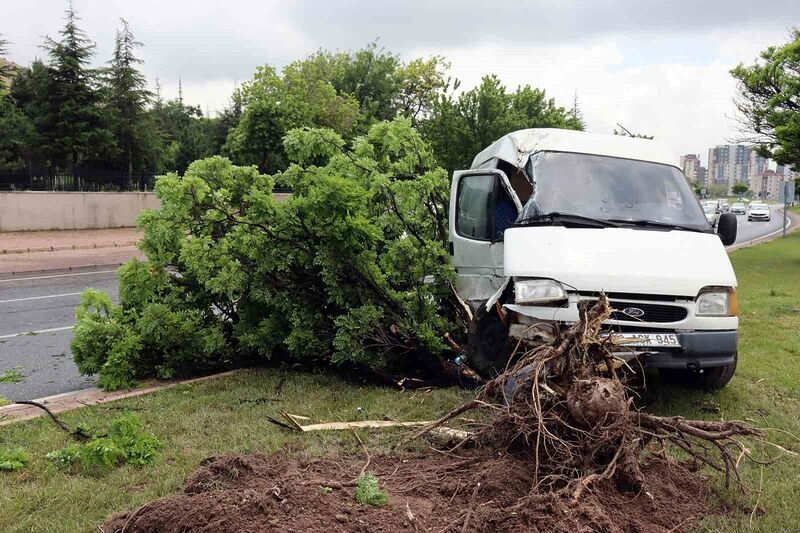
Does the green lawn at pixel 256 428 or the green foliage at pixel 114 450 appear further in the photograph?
the green foliage at pixel 114 450

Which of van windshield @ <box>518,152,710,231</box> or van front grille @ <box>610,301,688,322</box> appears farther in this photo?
van windshield @ <box>518,152,710,231</box>

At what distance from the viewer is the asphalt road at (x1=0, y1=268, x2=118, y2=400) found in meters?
6.86

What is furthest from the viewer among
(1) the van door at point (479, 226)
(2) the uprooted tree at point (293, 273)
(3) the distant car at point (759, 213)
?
(3) the distant car at point (759, 213)

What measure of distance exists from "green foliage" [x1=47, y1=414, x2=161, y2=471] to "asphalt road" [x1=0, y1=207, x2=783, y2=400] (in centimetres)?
227

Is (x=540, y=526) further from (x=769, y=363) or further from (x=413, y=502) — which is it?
(x=769, y=363)

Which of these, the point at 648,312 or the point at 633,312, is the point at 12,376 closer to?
the point at 633,312

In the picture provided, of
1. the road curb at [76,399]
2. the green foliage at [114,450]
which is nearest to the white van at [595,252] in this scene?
the green foliage at [114,450]

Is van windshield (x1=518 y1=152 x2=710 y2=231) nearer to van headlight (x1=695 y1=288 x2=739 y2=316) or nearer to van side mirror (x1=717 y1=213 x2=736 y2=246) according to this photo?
van side mirror (x1=717 y1=213 x2=736 y2=246)

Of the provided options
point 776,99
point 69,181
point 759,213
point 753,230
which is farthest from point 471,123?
point 759,213

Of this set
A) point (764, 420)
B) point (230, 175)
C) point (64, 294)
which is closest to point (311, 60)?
point (64, 294)

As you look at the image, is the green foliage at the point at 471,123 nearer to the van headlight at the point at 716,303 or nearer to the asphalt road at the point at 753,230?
the van headlight at the point at 716,303

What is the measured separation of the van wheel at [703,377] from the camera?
19.6ft

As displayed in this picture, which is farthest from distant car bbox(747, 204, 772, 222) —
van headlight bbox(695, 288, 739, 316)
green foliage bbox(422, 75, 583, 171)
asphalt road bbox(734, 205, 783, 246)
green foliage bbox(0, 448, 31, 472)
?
green foliage bbox(0, 448, 31, 472)

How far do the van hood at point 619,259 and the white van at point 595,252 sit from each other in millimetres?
10
